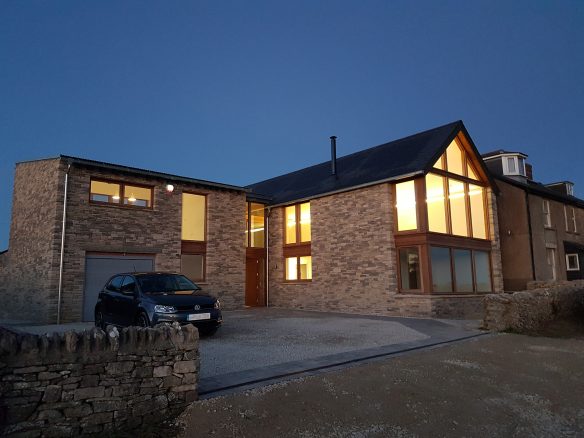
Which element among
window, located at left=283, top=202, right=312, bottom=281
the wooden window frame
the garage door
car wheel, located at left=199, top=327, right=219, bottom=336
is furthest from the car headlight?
window, located at left=283, top=202, right=312, bottom=281

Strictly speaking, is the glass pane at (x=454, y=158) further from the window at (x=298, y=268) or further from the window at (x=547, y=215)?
the window at (x=298, y=268)

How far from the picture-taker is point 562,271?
65.6ft

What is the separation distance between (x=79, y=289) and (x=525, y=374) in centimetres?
1215

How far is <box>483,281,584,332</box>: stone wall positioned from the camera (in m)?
10.7

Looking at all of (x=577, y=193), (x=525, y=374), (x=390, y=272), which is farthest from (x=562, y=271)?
(x=577, y=193)

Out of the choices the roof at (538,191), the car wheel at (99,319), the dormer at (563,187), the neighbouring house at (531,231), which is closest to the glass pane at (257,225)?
the car wheel at (99,319)

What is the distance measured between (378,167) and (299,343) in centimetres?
1004

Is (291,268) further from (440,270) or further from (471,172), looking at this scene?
(471,172)

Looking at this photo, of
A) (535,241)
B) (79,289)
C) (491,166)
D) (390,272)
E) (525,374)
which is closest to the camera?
(525,374)

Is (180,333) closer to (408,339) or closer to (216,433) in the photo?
(216,433)

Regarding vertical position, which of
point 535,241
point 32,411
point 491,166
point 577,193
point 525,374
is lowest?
point 525,374

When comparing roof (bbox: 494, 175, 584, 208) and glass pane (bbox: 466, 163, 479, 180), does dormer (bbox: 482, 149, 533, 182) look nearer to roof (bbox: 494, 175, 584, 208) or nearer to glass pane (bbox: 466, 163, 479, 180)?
roof (bbox: 494, 175, 584, 208)

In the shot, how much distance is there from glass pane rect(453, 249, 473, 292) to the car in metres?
10.1

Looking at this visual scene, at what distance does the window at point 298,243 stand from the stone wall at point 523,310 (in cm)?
844
